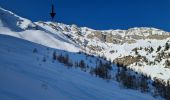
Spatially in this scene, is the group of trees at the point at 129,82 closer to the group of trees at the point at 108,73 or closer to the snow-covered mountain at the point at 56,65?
the group of trees at the point at 108,73

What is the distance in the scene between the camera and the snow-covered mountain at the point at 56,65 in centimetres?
1783

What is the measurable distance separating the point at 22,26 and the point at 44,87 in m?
92.7

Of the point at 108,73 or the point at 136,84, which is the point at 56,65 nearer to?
the point at 108,73

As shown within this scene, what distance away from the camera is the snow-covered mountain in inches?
702

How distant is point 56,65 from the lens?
122ft

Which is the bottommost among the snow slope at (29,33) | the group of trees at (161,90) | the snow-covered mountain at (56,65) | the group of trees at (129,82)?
the group of trees at (161,90)

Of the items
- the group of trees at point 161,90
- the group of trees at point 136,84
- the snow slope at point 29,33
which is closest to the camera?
the group of trees at point 136,84

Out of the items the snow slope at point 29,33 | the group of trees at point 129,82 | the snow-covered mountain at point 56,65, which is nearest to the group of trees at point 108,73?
the group of trees at point 129,82

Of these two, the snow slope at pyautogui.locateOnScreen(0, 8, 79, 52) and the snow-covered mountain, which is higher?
the snow slope at pyautogui.locateOnScreen(0, 8, 79, 52)

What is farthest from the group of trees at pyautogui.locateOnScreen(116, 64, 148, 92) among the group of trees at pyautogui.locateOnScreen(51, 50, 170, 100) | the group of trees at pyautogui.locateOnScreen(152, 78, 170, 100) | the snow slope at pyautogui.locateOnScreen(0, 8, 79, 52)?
the snow slope at pyautogui.locateOnScreen(0, 8, 79, 52)

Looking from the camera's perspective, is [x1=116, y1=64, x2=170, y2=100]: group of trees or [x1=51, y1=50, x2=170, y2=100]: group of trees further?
[x1=116, y1=64, x2=170, y2=100]: group of trees

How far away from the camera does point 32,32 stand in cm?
10656

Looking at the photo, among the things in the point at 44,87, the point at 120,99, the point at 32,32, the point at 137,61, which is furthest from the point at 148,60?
the point at 44,87

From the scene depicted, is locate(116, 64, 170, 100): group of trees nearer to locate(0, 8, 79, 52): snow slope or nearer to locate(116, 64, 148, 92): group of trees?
locate(116, 64, 148, 92): group of trees
